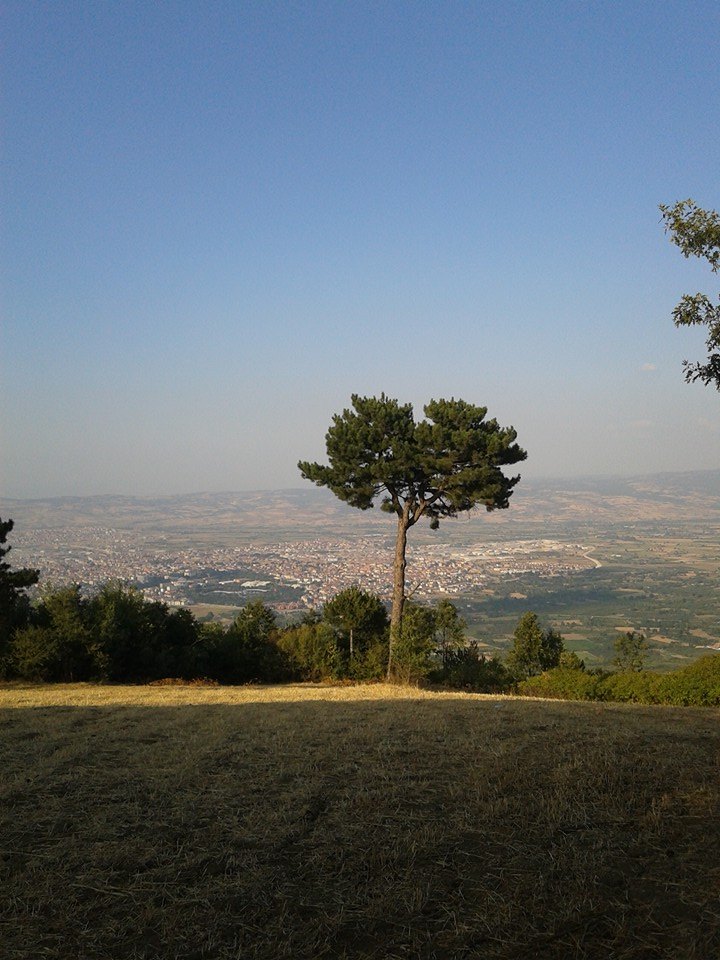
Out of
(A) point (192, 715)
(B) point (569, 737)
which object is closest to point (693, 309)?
(B) point (569, 737)

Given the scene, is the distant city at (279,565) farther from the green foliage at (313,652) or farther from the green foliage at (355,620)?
the green foliage at (355,620)

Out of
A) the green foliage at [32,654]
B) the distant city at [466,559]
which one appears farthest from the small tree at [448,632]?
the green foliage at [32,654]

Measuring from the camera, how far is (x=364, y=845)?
5305 millimetres

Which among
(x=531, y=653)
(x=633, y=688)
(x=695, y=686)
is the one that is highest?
(x=695, y=686)

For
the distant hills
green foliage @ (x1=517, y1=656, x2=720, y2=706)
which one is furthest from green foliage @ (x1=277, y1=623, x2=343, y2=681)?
the distant hills

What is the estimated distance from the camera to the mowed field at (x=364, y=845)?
3.97m

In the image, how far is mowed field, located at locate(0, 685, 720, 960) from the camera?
397 centimetres

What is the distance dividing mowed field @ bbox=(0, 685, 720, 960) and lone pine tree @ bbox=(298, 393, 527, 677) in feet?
58.5

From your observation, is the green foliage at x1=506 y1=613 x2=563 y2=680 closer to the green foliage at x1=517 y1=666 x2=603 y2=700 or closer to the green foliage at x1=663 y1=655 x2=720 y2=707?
the green foliage at x1=517 y1=666 x2=603 y2=700

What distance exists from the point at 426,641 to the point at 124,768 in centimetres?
1853

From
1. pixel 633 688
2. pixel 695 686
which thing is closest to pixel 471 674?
pixel 633 688

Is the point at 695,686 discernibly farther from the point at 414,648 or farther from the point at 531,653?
the point at 531,653

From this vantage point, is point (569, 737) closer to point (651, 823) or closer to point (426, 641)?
point (651, 823)

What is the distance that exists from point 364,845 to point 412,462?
2255 centimetres
